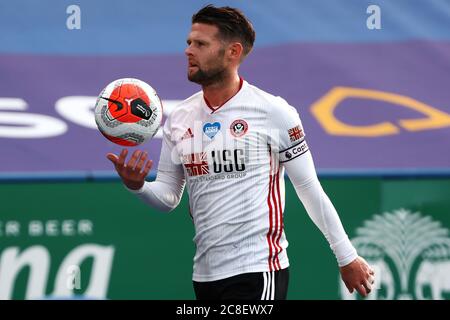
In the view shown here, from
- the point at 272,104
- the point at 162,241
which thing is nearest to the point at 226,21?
the point at 272,104

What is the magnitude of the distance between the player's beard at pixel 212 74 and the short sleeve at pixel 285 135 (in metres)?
0.29

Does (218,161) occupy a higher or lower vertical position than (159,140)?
lower

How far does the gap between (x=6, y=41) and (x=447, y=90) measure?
3033 mm

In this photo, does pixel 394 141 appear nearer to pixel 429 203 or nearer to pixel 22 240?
pixel 429 203

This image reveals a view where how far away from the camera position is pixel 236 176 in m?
4.73

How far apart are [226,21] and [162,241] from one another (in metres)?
1.95

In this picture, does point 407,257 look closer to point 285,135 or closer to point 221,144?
point 285,135

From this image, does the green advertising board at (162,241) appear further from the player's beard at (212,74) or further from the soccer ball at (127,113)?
the player's beard at (212,74)

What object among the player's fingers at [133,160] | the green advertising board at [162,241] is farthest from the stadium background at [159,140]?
the player's fingers at [133,160]

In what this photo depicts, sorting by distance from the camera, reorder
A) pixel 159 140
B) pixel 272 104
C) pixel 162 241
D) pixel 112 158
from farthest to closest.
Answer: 1. pixel 159 140
2. pixel 162 241
3. pixel 272 104
4. pixel 112 158
